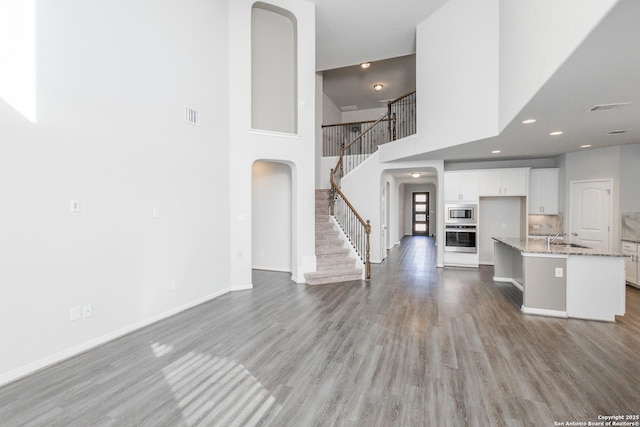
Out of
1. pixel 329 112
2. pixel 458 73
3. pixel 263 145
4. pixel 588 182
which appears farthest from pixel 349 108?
pixel 588 182

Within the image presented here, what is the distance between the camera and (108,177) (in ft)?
11.6

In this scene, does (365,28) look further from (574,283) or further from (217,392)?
(217,392)

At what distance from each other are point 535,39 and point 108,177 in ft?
16.0

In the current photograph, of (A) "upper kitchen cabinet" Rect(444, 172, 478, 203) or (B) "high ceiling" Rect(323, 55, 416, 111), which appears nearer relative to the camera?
(A) "upper kitchen cabinet" Rect(444, 172, 478, 203)

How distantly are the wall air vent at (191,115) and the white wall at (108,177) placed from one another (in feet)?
0.31

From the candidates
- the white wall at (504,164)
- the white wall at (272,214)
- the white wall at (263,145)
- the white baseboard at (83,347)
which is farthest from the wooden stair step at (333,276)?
the white wall at (504,164)

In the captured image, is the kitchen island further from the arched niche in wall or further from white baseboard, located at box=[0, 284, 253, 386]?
white baseboard, located at box=[0, 284, 253, 386]

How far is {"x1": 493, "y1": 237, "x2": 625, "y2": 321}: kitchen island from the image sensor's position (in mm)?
4133

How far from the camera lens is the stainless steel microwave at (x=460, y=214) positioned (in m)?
7.70

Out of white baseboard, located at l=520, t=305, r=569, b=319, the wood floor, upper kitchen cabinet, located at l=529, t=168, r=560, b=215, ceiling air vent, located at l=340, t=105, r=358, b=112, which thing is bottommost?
the wood floor

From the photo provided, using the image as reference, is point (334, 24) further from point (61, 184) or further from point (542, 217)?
point (542, 217)

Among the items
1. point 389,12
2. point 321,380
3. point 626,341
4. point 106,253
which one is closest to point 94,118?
point 106,253

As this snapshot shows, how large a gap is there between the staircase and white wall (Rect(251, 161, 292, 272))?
2.81 ft

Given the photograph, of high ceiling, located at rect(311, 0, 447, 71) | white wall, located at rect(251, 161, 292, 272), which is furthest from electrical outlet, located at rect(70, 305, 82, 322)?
high ceiling, located at rect(311, 0, 447, 71)
